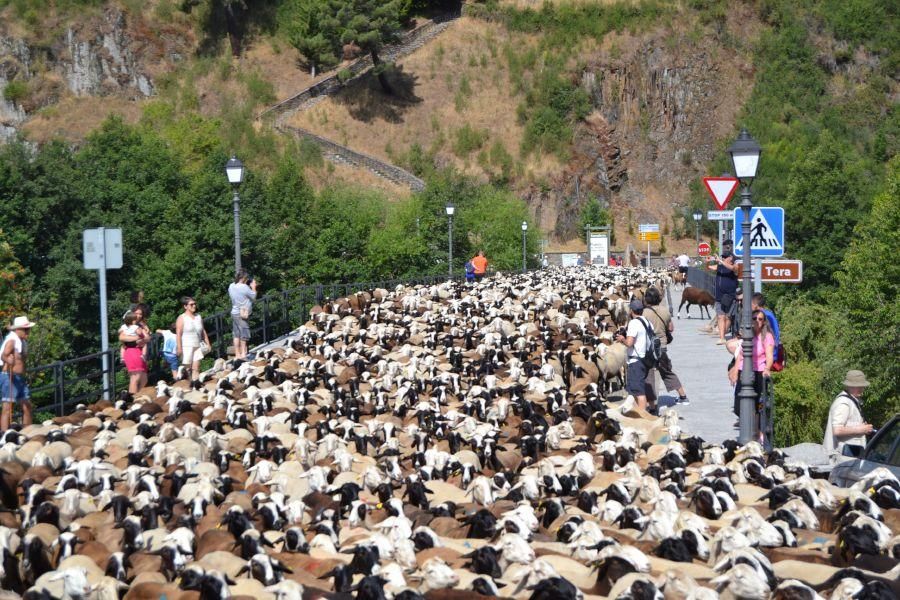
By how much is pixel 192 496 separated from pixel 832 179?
39350 mm

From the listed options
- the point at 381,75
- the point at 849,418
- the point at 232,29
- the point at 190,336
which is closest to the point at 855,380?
the point at 849,418

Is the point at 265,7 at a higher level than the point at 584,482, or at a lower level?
Answer: higher

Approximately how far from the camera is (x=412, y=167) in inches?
3499

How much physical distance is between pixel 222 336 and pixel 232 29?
75.4 metres

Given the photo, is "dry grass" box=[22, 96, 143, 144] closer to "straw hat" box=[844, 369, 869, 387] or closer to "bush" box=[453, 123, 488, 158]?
"bush" box=[453, 123, 488, 158]

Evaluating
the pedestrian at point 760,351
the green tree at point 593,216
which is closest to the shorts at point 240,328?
the pedestrian at point 760,351

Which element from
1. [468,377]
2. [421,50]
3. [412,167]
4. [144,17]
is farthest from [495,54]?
[468,377]

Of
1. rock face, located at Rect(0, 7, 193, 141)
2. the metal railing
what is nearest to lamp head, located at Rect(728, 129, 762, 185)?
the metal railing

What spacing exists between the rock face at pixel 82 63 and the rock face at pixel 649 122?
3441cm

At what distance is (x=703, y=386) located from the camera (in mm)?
21047

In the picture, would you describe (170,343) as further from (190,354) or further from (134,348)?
(134,348)

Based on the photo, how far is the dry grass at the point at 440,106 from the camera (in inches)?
3548

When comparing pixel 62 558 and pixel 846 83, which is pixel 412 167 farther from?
pixel 62 558

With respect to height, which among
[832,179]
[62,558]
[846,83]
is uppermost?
[846,83]
